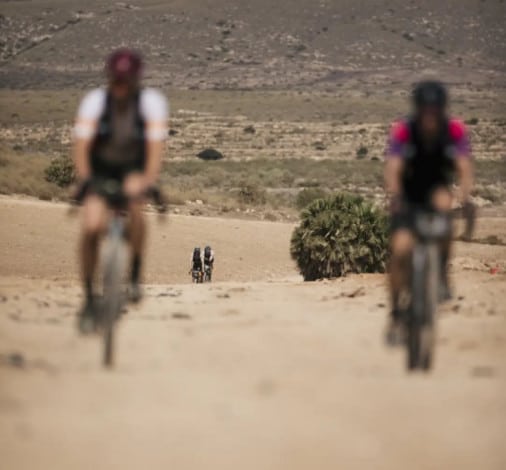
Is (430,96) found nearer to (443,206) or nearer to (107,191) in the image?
(443,206)

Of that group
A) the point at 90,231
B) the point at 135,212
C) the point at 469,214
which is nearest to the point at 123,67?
the point at 135,212

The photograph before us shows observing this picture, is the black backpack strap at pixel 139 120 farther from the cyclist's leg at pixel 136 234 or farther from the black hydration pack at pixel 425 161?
the black hydration pack at pixel 425 161

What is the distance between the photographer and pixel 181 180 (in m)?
62.2

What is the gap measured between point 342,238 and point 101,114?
15.4m

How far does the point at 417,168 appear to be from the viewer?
827cm

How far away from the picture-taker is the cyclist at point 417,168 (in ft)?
26.5

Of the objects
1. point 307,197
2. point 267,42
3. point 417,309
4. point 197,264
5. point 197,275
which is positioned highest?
point 267,42

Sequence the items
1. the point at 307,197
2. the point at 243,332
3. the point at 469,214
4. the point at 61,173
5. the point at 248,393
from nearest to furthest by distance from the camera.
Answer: the point at 248,393 → the point at 469,214 → the point at 243,332 → the point at 61,173 → the point at 307,197

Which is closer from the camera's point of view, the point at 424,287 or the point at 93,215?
the point at 424,287

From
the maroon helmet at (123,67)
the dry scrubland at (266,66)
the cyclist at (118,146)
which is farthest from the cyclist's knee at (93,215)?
the dry scrubland at (266,66)

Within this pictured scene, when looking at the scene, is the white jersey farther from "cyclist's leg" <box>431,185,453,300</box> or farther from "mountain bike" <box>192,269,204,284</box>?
"mountain bike" <box>192,269,204,284</box>

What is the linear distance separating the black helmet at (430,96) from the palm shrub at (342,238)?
1541cm

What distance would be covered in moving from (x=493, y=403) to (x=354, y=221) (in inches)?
669

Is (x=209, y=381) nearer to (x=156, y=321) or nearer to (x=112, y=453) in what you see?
(x=112, y=453)
